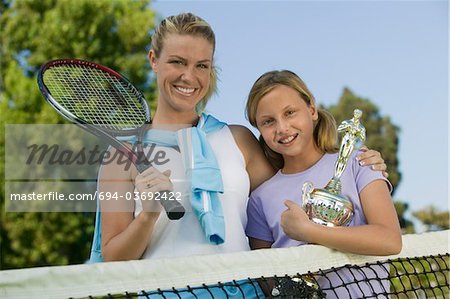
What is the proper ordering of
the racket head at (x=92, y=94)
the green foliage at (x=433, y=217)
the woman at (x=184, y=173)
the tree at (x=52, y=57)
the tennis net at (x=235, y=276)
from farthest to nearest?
the green foliage at (x=433, y=217)
the tree at (x=52, y=57)
the racket head at (x=92, y=94)
the woman at (x=184, y=173)
the tennis net at (x=235, y=276)

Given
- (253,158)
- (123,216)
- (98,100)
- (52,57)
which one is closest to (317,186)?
(253,158)

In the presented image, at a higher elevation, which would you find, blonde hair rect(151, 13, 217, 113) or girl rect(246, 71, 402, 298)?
blonde hair rect(151, 13, 217, 113)

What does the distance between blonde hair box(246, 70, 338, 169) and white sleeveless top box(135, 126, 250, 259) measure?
107mm

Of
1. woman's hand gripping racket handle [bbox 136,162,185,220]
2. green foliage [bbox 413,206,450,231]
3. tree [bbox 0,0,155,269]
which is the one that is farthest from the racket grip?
green foliage [bbox 413,206,450,231]

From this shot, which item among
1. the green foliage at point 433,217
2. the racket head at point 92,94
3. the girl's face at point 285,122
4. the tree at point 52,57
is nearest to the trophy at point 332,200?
the girl's face at point 285,122

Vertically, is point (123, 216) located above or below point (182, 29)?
below

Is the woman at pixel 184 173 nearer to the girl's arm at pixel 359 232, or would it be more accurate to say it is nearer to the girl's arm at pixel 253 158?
the girl's arm at pixel 253 158

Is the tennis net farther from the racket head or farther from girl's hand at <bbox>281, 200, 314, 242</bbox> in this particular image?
the racket head

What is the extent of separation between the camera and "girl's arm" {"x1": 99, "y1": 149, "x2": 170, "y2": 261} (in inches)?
61.1

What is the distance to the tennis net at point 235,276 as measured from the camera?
47.5 inches

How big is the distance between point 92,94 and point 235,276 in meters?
0.86

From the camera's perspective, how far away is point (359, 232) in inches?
57.6

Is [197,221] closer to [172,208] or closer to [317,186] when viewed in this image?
[172,208]

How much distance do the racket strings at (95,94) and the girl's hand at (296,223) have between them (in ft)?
1.72
